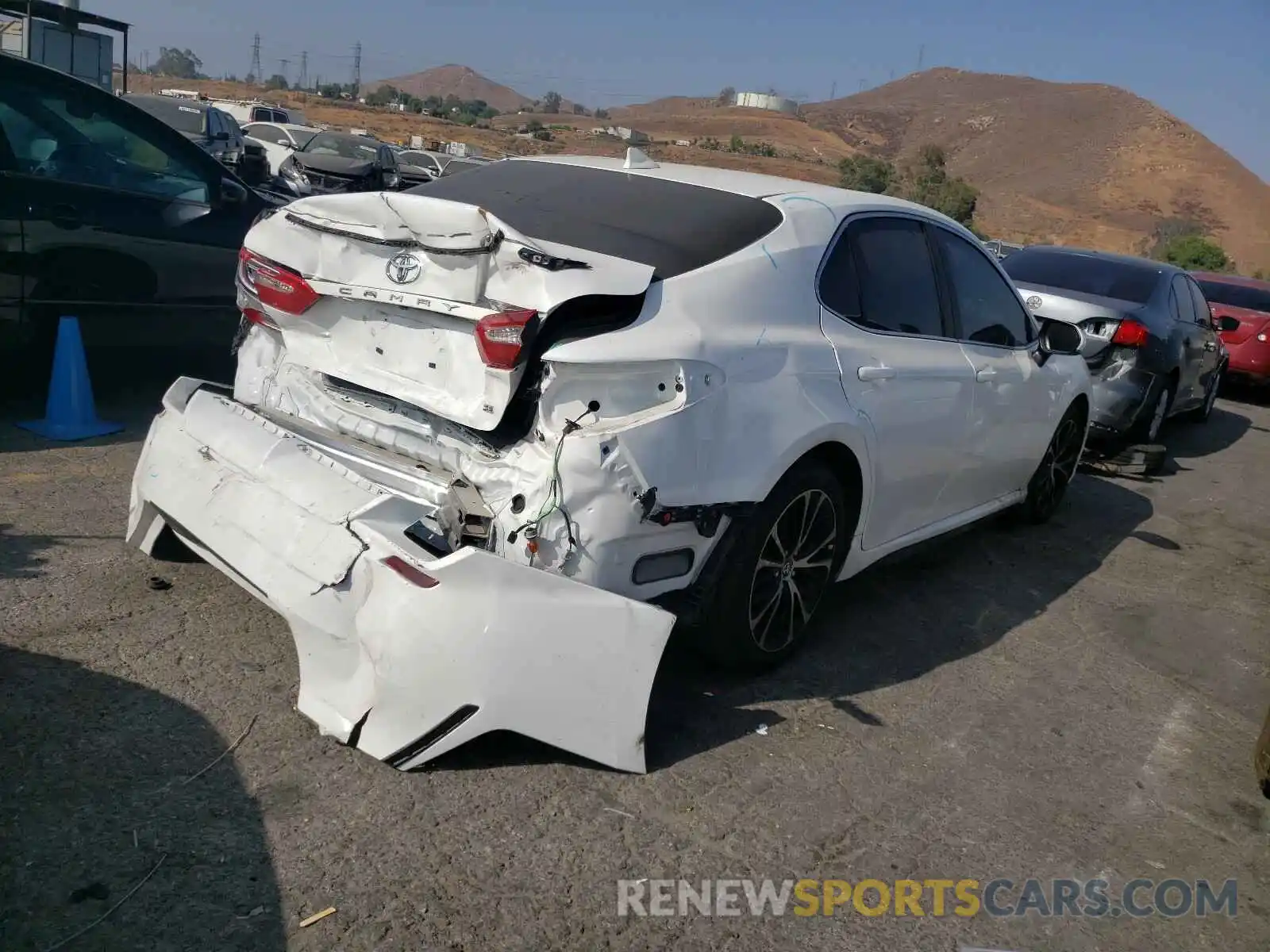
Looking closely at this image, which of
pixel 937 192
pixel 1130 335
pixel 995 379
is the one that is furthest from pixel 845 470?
pixel 937 192

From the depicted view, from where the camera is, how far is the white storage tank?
108125mm

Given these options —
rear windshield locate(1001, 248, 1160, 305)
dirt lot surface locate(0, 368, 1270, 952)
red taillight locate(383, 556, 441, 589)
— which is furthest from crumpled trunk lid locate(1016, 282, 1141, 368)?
red taillight locate(383, 556, 441, 589)

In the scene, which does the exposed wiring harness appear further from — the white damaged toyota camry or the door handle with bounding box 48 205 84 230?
the door handle with bounding box 48 205 84 230

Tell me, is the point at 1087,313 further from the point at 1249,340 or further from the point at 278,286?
the point at 1249,340

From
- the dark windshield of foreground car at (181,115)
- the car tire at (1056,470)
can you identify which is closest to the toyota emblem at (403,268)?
the car tire at (1056,470)

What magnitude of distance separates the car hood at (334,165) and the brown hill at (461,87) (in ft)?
498

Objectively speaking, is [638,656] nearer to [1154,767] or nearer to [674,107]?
[1154,767]

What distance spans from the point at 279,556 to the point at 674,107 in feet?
419

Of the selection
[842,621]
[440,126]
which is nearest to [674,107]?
[440,126]

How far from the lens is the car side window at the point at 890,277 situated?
425 cm

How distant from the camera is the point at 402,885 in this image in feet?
9.07

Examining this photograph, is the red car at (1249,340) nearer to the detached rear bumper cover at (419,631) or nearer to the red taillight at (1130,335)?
the red taillight at (1130,335)

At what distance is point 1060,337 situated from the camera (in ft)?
20.1

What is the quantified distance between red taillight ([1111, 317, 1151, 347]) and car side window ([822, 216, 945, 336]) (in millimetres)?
4426
